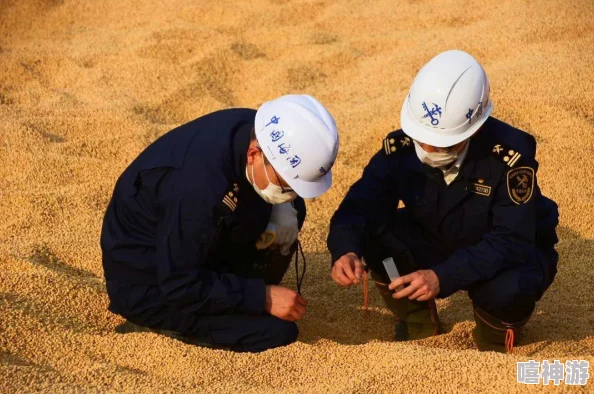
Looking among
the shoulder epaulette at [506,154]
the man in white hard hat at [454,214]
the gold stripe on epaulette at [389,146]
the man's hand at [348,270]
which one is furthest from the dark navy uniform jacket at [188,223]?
the shoulder epaulette at [506,154]

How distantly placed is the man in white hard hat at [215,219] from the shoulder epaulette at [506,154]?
0.64 m

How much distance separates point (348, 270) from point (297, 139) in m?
0.58

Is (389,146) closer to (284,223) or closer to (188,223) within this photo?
(284,223)

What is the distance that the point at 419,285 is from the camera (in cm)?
308

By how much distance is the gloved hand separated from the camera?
130 inches

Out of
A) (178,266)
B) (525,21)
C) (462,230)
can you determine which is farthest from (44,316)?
(525,21)

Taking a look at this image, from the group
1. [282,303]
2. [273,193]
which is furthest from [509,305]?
→ [273,193]

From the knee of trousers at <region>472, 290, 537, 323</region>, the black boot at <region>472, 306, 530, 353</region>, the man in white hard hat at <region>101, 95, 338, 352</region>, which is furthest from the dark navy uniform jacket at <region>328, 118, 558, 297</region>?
the man in white hard hat at <region>101, 95, 338, 352</region>

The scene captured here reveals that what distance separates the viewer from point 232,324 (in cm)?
314

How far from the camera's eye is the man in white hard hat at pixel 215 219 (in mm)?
2861

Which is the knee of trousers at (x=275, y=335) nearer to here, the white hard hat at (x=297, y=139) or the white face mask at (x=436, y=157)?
the white hard hat at (x=297, y=139)

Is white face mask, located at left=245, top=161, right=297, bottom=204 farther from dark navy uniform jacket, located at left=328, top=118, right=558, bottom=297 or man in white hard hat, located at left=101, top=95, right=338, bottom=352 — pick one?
dark navy uniform jacket, located at left=328, top=118, right=558, bottom=297

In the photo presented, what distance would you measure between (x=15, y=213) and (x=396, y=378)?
94.8 inches

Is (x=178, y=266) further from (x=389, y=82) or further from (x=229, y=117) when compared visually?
(x=389, y=82)
